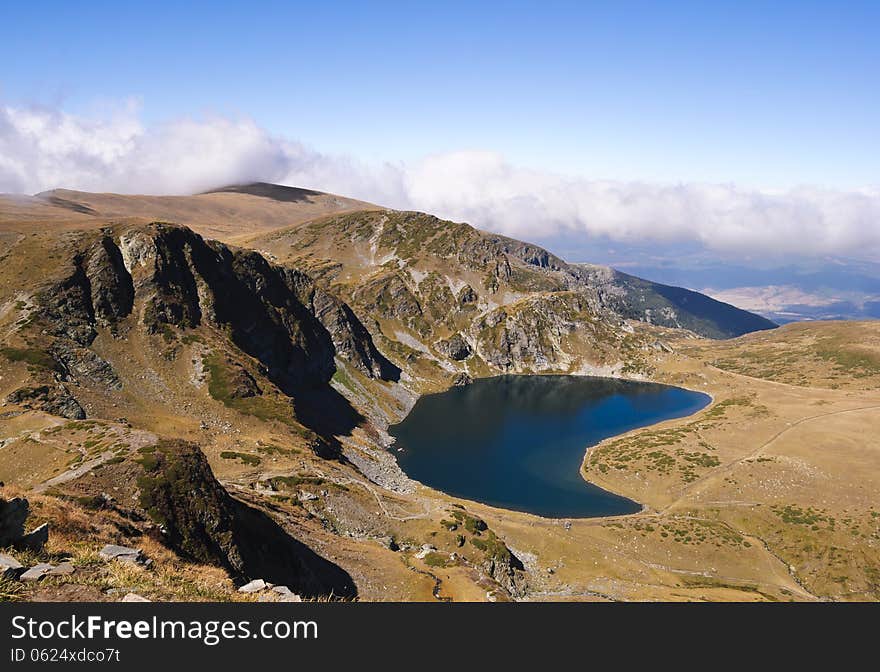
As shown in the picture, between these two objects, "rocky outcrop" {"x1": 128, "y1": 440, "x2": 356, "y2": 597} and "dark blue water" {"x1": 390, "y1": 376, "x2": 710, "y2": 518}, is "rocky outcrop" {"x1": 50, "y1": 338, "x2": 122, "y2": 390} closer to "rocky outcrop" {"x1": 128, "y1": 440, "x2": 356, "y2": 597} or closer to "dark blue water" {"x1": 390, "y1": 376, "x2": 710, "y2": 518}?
"rocky outcrop" {"x1": 128, "y1": 440, "x2": 356, "y2": 597}

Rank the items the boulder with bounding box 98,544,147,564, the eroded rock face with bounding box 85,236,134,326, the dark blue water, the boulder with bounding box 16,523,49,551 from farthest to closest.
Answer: the dark blue water < the eroded rock face with bounding box 85,236,134,326 < the boulder with bounding box 98,544,147,564 < the boulder with bounding box 16,523,49,551

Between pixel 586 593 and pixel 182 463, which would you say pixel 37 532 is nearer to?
pixel 182 463

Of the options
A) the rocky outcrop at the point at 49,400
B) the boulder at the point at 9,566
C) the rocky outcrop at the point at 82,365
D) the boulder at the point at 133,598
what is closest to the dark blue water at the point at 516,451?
the rocky outcrop at the point at 82,365

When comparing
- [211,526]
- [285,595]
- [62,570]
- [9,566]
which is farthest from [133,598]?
[211,526]

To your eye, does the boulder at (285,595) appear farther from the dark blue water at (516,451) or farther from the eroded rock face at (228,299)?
the eroded rock face at (228,299)

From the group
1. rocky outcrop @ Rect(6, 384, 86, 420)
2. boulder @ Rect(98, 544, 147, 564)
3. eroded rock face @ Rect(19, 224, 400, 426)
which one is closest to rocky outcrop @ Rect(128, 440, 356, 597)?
boulder @ Rect(98, 544, 147, 564)

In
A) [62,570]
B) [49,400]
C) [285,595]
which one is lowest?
[49,400]

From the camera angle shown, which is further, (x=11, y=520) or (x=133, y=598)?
(x=11, y=520)

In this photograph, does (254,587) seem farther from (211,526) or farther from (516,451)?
(516,451)

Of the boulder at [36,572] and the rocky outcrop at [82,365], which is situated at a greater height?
the boulder at [36,572]
